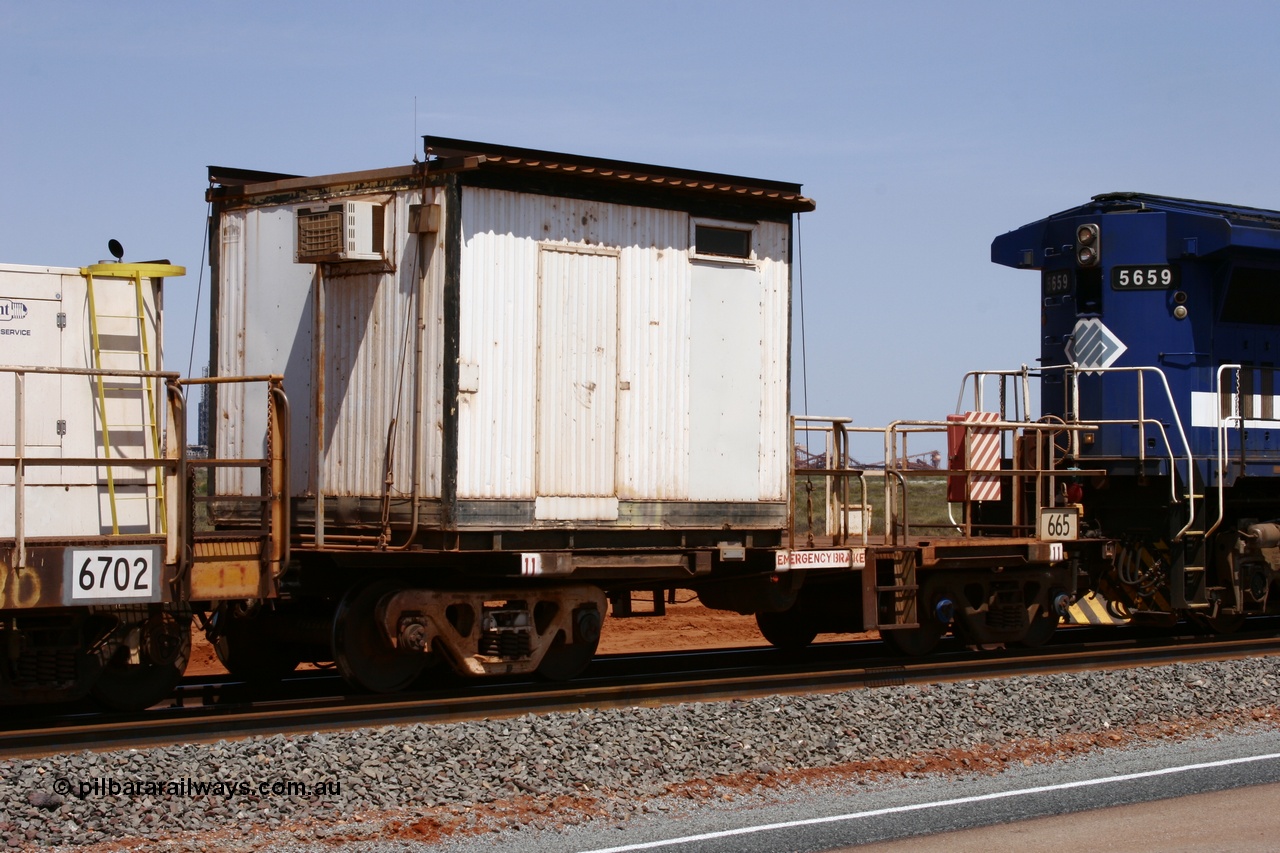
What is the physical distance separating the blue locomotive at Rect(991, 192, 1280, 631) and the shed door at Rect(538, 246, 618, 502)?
5837mm

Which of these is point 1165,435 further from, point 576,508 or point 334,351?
point 334,351

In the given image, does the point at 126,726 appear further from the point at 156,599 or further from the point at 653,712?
the point at 653,712

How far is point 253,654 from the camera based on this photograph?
12.3 m

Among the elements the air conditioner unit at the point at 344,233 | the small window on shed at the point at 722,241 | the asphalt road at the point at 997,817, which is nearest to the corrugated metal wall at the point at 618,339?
the small window on shed at the point at 722,241

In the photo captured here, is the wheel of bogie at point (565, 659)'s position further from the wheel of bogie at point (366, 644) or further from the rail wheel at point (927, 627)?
the rail wheel at point (927, 627)

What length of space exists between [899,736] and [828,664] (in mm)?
3823

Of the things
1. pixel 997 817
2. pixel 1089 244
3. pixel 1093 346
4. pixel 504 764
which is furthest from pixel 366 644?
pixel 1089 244

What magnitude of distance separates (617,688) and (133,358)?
434 centimetres

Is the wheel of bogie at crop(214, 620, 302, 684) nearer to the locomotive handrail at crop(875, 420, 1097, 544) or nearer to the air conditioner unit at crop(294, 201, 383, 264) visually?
the air conditioner unit at crop(294, 201, 383, 264)

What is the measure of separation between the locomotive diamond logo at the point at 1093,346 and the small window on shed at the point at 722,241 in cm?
509

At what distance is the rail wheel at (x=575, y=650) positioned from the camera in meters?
12.0

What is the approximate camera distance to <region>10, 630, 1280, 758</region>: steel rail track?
9375mm

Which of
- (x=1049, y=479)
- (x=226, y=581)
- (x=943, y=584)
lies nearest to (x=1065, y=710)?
(x=943, y=584)

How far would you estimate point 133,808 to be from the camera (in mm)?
7488
